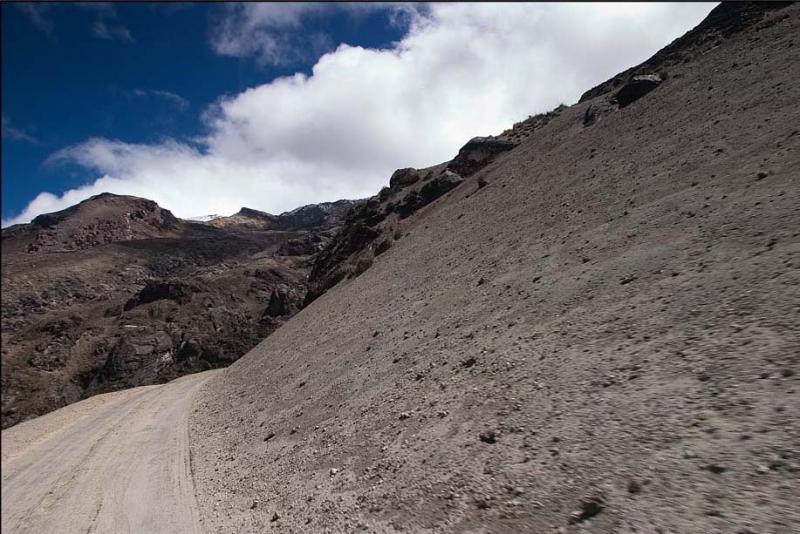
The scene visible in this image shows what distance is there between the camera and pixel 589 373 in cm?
711

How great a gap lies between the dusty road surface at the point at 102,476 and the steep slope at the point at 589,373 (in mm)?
809

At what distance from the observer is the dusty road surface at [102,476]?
962 cm

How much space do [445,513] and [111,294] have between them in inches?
3228

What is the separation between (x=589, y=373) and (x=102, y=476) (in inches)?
550

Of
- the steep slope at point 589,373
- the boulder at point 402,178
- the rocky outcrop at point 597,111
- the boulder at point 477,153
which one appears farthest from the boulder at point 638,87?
the boulder at point 402,178

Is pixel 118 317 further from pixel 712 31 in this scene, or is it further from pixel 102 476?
pixel 712 31

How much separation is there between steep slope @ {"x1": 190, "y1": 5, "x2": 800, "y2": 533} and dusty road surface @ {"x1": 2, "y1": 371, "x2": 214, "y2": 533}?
31.9 inches

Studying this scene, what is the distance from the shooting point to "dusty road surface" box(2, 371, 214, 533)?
9.62 metres

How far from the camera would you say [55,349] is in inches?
A: 1580

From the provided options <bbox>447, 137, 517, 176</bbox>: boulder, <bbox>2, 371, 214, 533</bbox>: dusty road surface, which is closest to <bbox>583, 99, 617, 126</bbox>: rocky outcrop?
<bbox>447, 137, 517, 176</bbox>: boulder

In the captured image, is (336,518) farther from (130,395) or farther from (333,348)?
(130,395)

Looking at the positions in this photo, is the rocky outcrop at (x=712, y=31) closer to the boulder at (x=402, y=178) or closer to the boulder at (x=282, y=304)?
the boulder at (x=402, y=178)

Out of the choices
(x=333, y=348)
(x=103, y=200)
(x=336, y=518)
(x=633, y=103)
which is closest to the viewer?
(x=336, y=518)

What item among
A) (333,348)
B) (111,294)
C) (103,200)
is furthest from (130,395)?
(103,200)
